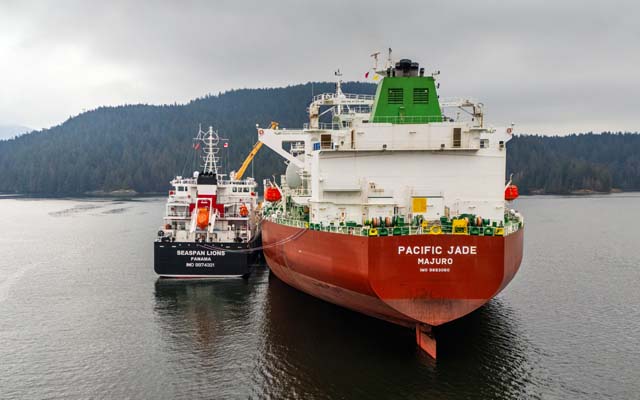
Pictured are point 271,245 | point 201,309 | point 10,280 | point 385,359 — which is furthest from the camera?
point 10,280

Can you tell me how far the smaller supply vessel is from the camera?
1196 inches

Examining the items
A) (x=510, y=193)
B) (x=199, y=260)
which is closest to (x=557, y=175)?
(x=510, y=193)

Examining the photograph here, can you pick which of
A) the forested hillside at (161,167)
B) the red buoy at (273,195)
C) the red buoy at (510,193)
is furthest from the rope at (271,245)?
Answer: the forested hillside at (161,167)

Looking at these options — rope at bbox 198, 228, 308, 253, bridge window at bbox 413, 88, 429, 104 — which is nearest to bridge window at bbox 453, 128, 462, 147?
bridge window at bbox 413, 88, 429, 104

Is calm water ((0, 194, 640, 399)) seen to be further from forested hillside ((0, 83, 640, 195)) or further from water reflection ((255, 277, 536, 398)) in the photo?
forested hillside ((0, 83, 640, 195))

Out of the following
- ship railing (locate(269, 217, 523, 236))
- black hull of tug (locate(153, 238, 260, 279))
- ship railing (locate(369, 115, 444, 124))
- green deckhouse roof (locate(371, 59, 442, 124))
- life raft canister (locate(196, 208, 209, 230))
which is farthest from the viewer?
life raft canister (locate(196, 208, 209, 230))

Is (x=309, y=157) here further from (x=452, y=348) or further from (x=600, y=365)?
(x=600, y=365)

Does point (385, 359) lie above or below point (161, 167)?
below

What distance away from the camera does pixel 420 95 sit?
71.8 ft

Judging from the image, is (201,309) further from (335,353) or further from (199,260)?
(335,353)

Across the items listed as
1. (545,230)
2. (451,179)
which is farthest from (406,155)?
(545,230)

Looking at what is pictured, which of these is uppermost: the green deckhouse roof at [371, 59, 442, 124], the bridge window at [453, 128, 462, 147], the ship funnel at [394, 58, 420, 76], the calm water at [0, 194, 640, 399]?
the ship funnel at [394, 58, 420, 76]

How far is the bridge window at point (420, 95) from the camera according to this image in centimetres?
2186

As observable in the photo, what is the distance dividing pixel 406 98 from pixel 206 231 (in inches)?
638
